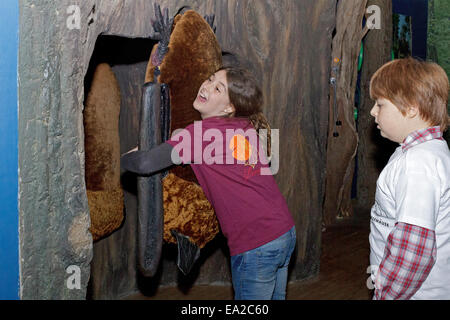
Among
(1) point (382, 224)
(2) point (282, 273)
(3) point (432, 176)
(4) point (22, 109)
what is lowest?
(2) point (282, 273)

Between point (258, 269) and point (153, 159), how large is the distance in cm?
65

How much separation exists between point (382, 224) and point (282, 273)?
70 cm

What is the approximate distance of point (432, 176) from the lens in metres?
1.65

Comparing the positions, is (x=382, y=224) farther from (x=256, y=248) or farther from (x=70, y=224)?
(x=70, y=224)

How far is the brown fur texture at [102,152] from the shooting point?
2832 mm

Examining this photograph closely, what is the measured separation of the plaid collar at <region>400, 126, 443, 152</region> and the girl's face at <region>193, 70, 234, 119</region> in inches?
33.7

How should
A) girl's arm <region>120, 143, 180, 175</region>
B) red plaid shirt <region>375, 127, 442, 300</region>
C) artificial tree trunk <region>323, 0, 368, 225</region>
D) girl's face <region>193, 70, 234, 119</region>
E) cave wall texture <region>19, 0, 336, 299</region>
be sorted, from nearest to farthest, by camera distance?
red plaid shirt <region>375, 127, 442, 300</region>, cave wall texture <region>19, 0, 336, 299</region>, girl's arm <region>120, 143, 180, 175</region>, girl's face <region>193, 70, 234, 119</region>, artificial tree trunk <region>323, 0, 368, 225</region>

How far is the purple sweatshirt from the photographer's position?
7.12ft

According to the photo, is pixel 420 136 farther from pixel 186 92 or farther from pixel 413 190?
pixel 186 92

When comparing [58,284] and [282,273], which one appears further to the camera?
[282,273]

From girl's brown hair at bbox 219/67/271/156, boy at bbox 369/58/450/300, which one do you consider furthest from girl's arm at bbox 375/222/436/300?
girl's brown hair at bbox 219/67/271/156

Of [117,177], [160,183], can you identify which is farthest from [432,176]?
[117,177]

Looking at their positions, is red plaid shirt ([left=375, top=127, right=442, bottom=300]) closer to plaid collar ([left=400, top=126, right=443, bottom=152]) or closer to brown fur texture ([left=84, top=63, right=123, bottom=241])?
plaid collar ([left=400, top=126, right=443, bottom=152])

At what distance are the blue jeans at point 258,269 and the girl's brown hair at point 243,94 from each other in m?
0.56
